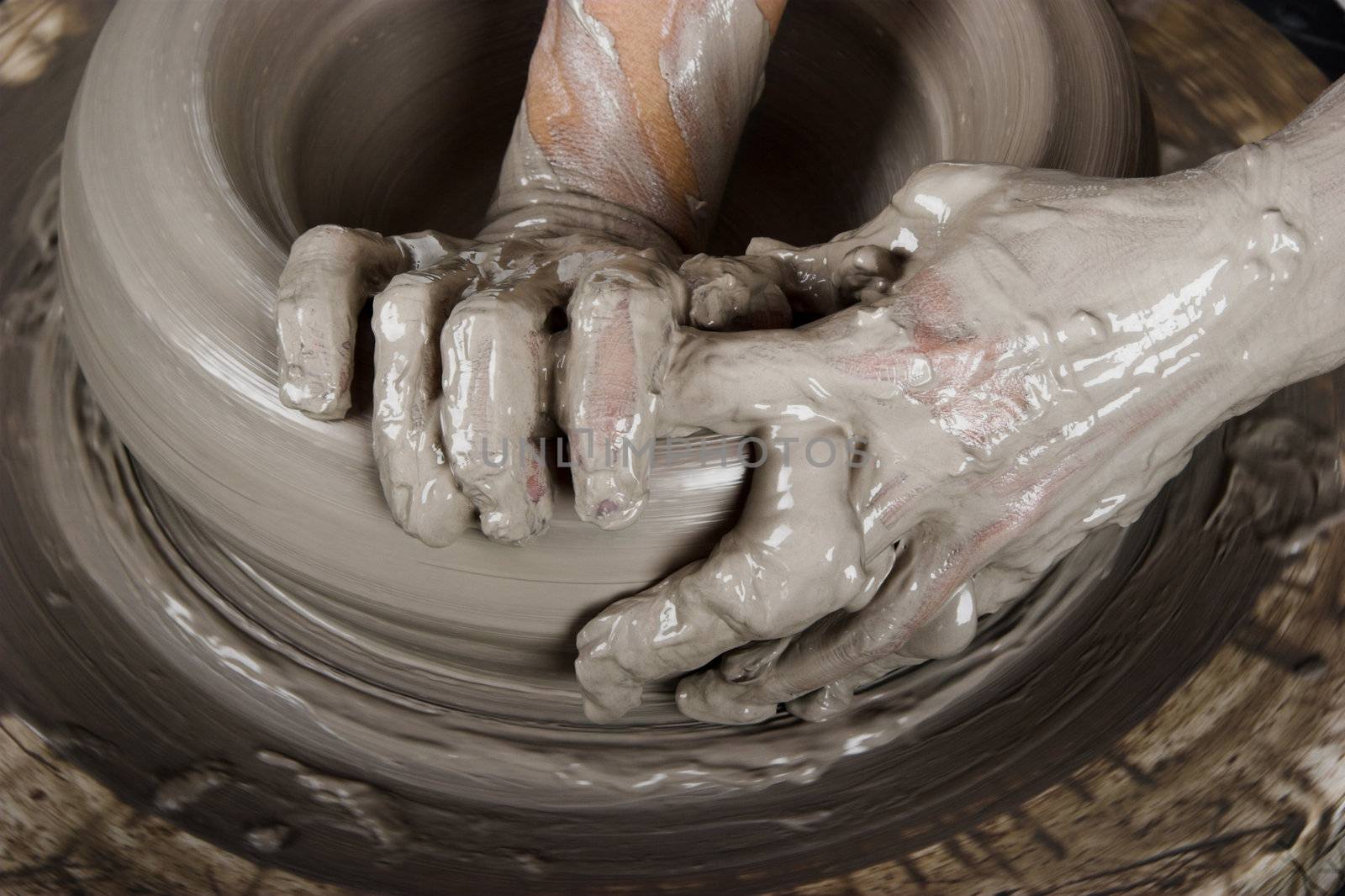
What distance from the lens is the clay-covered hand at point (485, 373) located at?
2.64ft

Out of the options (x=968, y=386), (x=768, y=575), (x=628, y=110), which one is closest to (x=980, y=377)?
(x=968, y=386)

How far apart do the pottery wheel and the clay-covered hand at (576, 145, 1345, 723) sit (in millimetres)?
72

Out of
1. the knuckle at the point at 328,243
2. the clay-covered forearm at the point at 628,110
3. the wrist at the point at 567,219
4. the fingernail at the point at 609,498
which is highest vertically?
the clay-covered forearm at the point at 628,110

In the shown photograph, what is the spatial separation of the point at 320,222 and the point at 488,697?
18.2 inches

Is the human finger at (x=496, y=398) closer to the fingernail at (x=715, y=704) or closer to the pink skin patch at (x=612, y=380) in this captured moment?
the pink skin patch at (x=612, y=380)

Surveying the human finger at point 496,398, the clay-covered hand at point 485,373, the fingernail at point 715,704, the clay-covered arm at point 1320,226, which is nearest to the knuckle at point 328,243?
the clay-covered hand at point 485,373

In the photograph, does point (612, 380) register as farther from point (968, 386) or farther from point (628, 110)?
point (628, 110)

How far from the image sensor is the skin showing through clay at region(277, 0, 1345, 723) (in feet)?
2.72

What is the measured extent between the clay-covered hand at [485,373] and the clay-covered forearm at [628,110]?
260 millimetres

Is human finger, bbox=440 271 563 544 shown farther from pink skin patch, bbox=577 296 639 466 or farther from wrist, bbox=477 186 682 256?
wrist, bbox=477 186 682 256

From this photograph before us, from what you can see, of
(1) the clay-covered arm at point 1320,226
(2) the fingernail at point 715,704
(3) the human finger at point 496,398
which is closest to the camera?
(3) the human finger at point 496,398

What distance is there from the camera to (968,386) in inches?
34.0

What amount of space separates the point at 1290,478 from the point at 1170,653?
254 millimetres

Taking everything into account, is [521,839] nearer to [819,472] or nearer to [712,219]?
[819,472]
